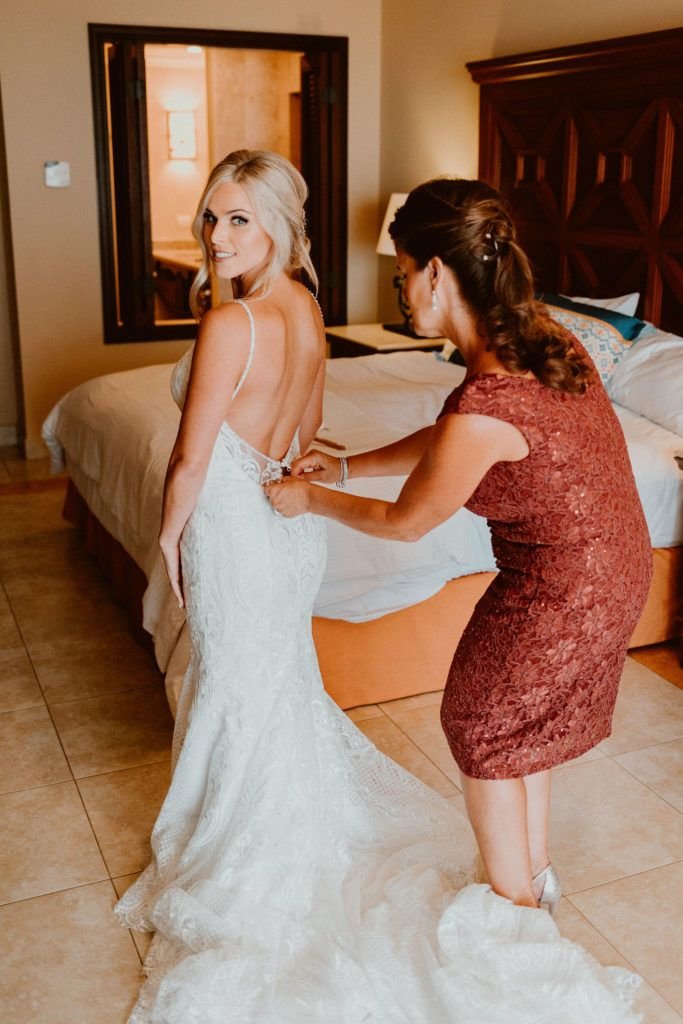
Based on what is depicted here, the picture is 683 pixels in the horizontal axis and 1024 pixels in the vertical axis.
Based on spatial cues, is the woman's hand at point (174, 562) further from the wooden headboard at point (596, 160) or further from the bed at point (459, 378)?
the wooden headboard at point (596, 160)

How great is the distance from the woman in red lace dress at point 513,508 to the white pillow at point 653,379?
2029 millimetres

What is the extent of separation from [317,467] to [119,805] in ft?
3.90

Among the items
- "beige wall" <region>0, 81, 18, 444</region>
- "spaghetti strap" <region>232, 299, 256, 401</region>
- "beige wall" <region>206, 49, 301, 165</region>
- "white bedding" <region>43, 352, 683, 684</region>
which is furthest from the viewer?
"beige wall" <region>206, 49, 301, 165</region>

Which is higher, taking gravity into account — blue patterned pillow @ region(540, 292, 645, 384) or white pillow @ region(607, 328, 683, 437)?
blue patterned pillow @ region(540, 292, 645, 384)

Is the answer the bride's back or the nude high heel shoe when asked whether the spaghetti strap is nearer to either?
the bride's back

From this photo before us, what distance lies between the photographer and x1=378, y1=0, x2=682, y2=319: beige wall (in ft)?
14.8

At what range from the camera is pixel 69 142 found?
5.85 metres

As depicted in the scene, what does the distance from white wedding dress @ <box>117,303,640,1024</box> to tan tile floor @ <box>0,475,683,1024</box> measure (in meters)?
0.13

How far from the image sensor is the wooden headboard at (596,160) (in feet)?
13.7

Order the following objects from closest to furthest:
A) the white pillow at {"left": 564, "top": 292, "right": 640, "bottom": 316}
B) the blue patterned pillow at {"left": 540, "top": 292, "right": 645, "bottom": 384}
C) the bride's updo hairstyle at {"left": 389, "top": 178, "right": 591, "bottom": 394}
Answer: the bride's updo hairstyle at {"left": 389, "top": 178, "right": 591, "bottom": 394} < the blue patterned pillow at {"left": 540, "top": 292, "right": 645, "bottom": 384} < the white pillow at {"left": 564, "top": 292, "right": 640, "bottom": 316}

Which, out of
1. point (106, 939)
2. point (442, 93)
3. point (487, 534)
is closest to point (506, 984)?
point (106, 939)

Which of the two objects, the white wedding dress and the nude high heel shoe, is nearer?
the white wedding dress

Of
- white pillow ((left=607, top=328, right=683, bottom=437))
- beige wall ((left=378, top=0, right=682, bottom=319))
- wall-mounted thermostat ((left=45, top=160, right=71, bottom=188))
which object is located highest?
beige wall ((left=378, top=0, right=682, bottom=319))

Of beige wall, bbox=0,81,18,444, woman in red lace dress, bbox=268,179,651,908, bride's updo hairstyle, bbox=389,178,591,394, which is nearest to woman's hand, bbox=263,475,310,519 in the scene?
woman in red lace dress, bbox=268,179,651,908
